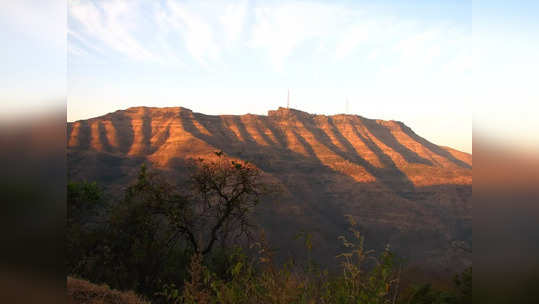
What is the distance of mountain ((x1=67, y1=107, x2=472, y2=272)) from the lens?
88.4ft

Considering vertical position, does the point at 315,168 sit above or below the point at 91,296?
above

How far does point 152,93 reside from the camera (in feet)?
160

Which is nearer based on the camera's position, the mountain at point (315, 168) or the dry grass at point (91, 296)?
the dry grass at point (91, 296)

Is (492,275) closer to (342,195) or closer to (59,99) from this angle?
(59,99)

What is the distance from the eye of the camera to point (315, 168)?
36.9 metres

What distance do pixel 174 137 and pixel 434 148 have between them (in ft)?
126

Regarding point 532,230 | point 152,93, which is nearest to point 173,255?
point 532,230

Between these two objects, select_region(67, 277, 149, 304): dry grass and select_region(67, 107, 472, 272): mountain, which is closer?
select_region(67, 277, 149, 304): dry grass

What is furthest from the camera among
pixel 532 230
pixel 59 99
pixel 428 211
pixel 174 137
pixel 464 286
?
pixel 174 137

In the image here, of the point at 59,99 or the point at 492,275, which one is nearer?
the point at 492,275

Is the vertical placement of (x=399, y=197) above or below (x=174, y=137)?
below

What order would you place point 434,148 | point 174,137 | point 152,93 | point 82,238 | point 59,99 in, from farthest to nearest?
point 434,148
point 152,93
point 174,137
point 82,238
point 59,99

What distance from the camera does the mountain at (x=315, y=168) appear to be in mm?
26953

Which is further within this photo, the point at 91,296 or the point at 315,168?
the point at 315,168
